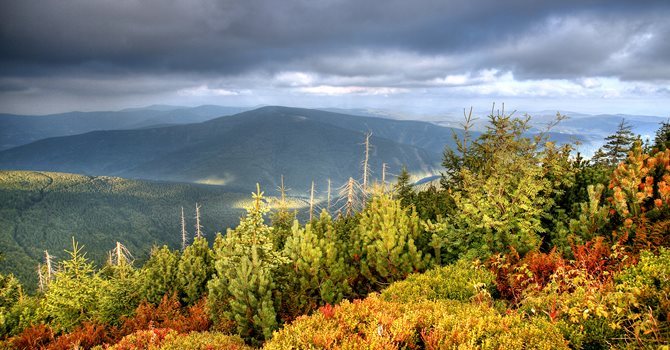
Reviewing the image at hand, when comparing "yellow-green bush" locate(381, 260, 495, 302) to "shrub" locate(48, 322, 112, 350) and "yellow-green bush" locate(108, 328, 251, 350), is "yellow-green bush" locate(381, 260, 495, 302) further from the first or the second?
"shrub" locate(48, 322, 112, 350)

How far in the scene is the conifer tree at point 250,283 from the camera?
10656 mm

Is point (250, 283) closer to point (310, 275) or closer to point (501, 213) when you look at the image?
point (310, 275)

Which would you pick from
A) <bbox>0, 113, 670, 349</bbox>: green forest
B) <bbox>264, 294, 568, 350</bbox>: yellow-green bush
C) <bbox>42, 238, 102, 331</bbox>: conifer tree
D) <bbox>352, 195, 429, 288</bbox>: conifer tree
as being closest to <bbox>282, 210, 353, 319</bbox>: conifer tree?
<bbox>0, 113, 670, 349</bbox>: green forest

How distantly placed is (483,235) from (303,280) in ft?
20.6

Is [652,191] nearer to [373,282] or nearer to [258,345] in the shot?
[373,282]

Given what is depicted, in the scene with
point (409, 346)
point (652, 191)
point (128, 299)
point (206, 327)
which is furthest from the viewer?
point (128, 299)

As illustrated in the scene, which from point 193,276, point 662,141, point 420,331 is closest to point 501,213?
point 420,331

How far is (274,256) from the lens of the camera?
12.4 metres

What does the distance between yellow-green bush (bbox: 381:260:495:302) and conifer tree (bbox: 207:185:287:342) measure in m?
4.44

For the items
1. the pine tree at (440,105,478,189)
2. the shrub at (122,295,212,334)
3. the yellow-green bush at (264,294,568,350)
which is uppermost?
the pine tree at (440,105,478,189)

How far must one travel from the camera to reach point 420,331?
5.98 m

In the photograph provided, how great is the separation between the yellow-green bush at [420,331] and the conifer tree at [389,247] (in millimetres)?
5023

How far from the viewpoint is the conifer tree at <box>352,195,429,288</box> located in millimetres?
11492

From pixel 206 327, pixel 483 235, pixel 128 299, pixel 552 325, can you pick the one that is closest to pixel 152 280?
pixel 128 299
